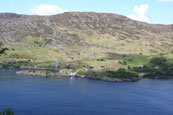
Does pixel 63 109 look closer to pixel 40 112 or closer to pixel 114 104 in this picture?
pixel 40 112

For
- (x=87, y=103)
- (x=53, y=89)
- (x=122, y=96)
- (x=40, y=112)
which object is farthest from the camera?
(x=53, y=89)

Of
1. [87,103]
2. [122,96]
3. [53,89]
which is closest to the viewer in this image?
[87,103]

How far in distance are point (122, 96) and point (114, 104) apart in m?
23.0

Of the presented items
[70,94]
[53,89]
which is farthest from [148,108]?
[53,89]

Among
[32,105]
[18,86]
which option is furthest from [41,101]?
[18,86]

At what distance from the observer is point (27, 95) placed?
484 ft

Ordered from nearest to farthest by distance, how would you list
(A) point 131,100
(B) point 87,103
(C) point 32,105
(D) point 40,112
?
(D) point 40,112 < (C) point 32,105 < (B) point 87,103 < (A) point 131,100

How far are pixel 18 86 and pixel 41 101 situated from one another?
54080 millimetres

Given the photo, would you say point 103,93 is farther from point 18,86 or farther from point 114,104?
point 18,86

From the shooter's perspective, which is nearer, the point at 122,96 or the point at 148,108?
the point at 148,108

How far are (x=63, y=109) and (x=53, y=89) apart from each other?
5584 centimetres

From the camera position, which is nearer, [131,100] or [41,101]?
[41,101]

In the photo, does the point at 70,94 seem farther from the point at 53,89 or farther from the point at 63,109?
the point at 63,109

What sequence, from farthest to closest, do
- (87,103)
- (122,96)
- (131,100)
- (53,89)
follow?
(53,89)
(122,96)
(131,100)
(87,103)
